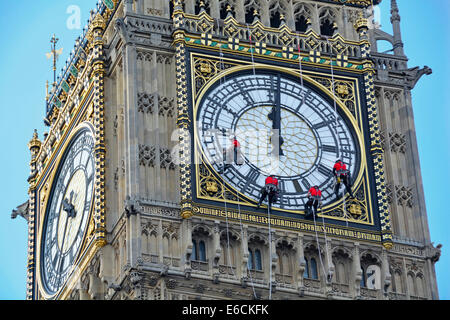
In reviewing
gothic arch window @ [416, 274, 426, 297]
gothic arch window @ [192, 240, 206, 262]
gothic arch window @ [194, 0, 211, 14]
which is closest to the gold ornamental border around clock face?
gothic arch window @ [192, 240, 206, 262]

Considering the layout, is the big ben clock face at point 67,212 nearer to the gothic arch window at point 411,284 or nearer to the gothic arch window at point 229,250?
the gothic arch window at point 229,250

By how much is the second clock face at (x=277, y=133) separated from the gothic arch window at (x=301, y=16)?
2117 millimetres

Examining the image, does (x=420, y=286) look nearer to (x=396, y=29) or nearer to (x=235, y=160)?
(x=235, y=160)

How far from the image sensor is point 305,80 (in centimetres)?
4769

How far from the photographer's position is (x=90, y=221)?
4666 centimetres

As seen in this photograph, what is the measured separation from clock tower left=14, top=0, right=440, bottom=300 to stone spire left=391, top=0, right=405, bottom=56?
1.7 inches

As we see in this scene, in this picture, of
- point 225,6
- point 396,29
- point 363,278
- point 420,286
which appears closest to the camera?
point 363,278

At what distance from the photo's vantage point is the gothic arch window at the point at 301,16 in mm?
49312

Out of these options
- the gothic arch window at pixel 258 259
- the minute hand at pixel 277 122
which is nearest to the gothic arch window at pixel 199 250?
the gothic arch window at pixel 258 259

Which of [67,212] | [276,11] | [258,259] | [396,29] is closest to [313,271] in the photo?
[258,259]

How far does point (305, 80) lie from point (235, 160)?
2.95 metres

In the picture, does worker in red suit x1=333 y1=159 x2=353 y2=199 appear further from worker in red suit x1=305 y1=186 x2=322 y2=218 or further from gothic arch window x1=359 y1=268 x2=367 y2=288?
gothic arch window x1=359 y1=268 x2=367 y2=288
